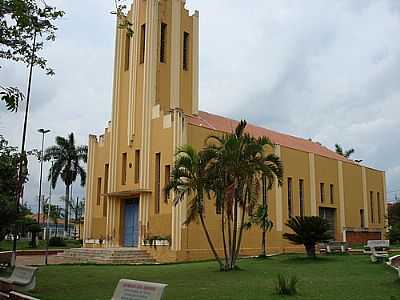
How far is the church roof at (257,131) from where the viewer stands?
A: 33.9 meters

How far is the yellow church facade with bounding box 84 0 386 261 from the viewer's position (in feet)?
95.8

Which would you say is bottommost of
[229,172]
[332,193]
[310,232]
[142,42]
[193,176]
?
[310,232]

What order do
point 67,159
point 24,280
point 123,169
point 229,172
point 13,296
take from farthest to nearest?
point 67,159
point 123,169
point 229,172
point 24,280
point 13,296

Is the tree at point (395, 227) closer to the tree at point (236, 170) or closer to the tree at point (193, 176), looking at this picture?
the tree at point (236, 170)

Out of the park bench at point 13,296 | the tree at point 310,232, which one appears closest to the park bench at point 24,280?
the park bench at point 13,296

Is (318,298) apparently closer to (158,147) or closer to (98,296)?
(98,296)

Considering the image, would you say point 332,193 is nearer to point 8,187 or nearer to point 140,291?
point 8,187

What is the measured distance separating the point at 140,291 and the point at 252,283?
23.7 feet

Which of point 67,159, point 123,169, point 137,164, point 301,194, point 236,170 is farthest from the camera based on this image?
point 67,159

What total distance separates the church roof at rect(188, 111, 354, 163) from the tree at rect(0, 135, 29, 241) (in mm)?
11175

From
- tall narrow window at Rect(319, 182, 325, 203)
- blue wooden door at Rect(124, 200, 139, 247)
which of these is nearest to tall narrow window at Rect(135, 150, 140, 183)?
blue wooden door at Rect(124, 200, 139, 247)

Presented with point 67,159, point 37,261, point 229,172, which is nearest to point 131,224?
point 37,261

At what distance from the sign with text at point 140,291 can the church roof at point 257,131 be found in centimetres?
2220

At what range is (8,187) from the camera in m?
23.2
